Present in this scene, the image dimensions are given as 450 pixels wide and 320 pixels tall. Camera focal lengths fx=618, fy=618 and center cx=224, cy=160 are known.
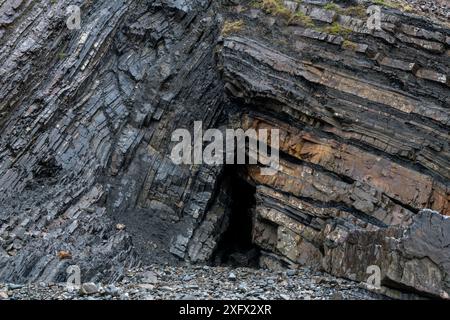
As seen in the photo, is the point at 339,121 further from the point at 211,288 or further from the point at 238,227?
the point at 211,288

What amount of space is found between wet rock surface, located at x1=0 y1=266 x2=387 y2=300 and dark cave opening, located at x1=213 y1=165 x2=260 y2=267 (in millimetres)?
3108

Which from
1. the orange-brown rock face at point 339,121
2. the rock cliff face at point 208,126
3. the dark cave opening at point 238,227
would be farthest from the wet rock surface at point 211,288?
the dark cave opening at point 238,227

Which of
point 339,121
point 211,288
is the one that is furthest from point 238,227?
point 211,288

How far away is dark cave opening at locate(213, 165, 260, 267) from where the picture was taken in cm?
2025

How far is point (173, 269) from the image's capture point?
17.7 m

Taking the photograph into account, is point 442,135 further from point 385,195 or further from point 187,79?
point 187,79

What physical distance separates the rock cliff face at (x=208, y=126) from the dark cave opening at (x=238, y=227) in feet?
0.35

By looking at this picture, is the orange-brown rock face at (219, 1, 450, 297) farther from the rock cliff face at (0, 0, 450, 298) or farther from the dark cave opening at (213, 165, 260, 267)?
the dark cave opening at (213, 165, 260, 267)

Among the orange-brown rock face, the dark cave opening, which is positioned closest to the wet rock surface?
the orange-brown rock face

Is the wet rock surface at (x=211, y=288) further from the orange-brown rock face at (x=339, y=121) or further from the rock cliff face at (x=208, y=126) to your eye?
the orange-brown rock face at (x=339, y=121)

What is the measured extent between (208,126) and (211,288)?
24.1 feet

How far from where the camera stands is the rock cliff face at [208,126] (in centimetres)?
1720

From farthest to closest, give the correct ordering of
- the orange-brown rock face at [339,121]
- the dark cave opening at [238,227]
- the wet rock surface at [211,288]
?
the dark cave opening at [238,227], the orange-brown rock face at [339,121], the wet rock surface at [211,288]
